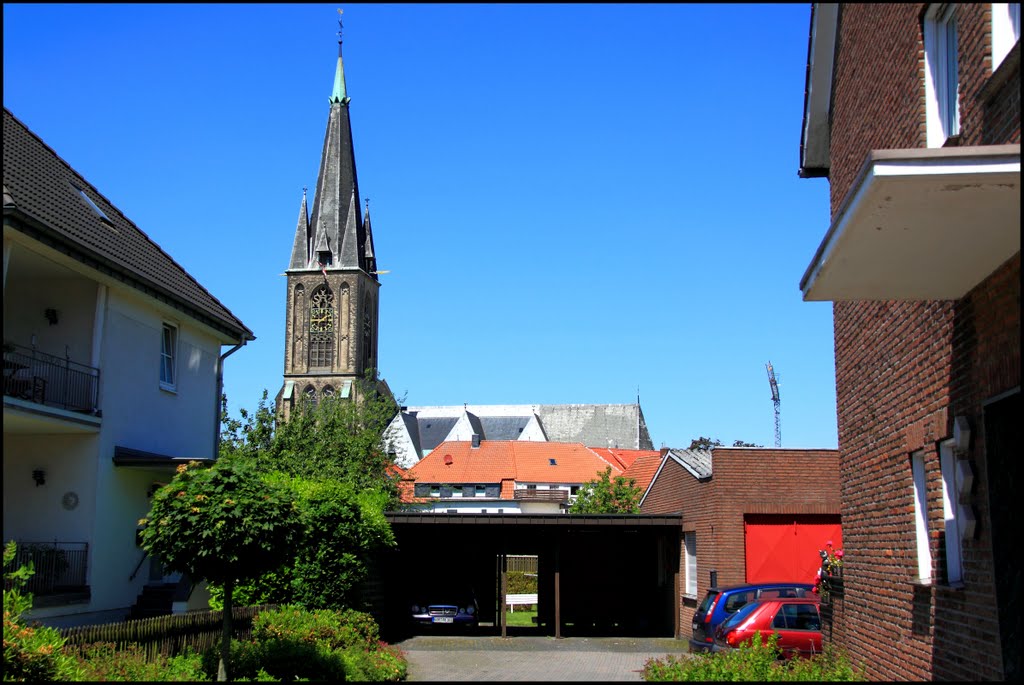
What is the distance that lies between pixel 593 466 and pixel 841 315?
234ft

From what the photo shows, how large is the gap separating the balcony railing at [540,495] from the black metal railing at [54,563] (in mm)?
60029

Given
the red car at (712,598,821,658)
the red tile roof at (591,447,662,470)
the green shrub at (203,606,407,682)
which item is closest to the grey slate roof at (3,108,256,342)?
the green shrub at (203,606,407,682)

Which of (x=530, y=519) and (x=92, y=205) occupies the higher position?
(x=92, y=205)

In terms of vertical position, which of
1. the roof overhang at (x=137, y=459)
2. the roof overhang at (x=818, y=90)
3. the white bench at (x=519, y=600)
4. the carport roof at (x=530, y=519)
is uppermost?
the roof overhang at (x=818, y=90)

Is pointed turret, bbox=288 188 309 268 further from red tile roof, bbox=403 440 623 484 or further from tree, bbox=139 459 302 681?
tree, bbox=139 459 302 681

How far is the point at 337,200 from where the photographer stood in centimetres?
9169

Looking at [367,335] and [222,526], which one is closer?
[222,526]

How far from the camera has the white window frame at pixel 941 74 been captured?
8445 millimetres

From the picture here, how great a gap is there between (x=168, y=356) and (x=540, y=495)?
191 feet

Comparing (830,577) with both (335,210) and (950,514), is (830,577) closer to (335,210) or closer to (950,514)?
(950,514)

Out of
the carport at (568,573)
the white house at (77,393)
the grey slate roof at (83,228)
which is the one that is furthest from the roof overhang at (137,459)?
the carport at (568,573)

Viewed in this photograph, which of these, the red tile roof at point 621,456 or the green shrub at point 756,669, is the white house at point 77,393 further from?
the red tile roof at point 621,456

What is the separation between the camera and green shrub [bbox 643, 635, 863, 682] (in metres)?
10.2

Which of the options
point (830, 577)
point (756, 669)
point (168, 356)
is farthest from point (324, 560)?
point (756, 669)
